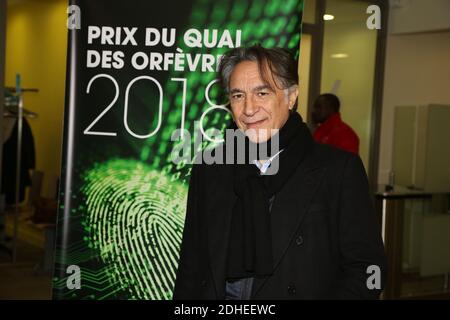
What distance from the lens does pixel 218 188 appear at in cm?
209

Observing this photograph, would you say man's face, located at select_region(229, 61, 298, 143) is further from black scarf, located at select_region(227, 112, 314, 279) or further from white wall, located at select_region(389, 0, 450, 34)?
white wall, located at select_region(389, 0, 450, 34)

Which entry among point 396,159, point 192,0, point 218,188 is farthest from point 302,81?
point 218,188

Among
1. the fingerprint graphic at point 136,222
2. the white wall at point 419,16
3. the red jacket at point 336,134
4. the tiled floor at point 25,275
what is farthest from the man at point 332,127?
the tiled floor at point 25,275

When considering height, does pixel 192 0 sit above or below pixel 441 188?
above

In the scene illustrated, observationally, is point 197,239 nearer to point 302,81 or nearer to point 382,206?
point 382,206

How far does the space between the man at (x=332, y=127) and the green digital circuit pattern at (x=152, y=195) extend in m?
2.36

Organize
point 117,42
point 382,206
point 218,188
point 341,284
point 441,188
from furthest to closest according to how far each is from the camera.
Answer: point 441,188, point 382,206, point 117,42, point 218,188, point 341,284

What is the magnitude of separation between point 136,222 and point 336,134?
268cm

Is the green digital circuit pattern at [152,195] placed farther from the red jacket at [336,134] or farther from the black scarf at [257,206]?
the red jacket at [336,134]

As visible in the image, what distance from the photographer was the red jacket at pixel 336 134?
537 centimetres

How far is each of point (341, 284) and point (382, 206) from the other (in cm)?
378

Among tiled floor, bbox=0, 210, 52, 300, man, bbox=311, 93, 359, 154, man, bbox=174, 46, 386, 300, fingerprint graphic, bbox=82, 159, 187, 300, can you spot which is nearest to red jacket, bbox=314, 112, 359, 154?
man, bbox=311, 93, 359, 154

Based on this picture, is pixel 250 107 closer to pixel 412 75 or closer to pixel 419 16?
pixel 419 16

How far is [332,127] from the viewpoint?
5.43 m
